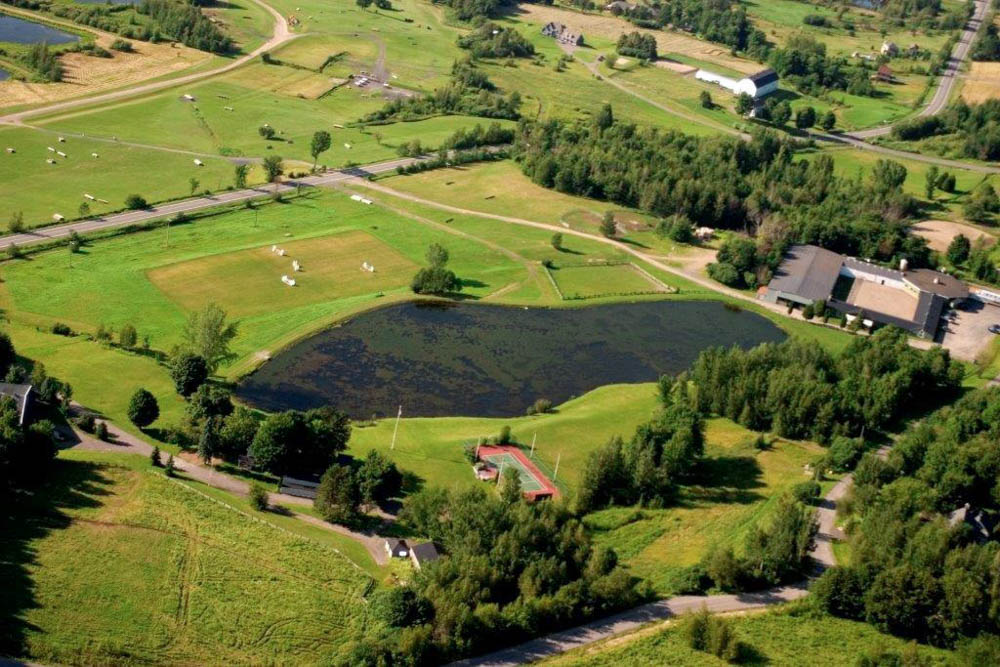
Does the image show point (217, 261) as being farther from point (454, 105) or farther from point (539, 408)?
point (454, 105)

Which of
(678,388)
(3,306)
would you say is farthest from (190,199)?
(678,388)

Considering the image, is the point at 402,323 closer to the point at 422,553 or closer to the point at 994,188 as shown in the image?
the point at 422,553

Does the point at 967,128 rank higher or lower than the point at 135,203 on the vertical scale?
higher

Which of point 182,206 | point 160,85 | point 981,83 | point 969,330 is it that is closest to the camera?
point 969,330

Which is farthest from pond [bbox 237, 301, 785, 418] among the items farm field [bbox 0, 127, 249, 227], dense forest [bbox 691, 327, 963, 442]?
farm field [bbox 0, 127, 249, 227]

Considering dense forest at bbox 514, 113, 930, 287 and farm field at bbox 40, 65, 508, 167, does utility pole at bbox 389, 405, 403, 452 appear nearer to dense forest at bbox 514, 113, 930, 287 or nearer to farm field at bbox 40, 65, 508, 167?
dense forest at bbox 514, 113, 930, 287

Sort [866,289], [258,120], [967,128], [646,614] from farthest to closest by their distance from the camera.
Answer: [967,128]
[258,120]
[866,289]
[646,614]

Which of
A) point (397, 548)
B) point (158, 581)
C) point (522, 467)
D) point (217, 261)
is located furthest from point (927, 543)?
point (217, 261)
